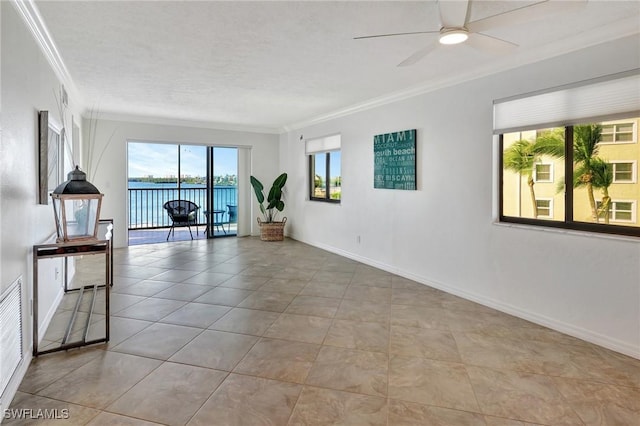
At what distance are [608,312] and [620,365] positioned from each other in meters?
0.40

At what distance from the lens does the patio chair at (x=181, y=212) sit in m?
7.68

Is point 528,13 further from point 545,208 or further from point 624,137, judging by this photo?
point 545,208

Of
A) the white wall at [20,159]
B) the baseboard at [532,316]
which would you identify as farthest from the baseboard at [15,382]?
the baseboard at [532,316]

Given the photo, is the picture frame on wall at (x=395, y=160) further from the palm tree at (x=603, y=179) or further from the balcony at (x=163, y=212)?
the balcony at (x=163, y=212)

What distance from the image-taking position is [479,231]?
3.65 m

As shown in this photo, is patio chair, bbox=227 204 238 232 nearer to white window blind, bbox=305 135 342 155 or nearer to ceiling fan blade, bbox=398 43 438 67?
white window blind, bbox=305 135 342 155

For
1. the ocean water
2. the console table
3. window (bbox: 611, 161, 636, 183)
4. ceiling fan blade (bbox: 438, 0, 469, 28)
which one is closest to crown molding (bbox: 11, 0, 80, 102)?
the console table

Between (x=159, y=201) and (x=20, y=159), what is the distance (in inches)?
274

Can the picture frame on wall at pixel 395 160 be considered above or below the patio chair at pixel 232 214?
above

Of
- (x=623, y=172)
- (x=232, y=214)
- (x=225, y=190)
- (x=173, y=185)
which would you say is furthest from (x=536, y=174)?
(x=173, y=185)

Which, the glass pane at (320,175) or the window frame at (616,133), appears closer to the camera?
the window frame at (616,133)

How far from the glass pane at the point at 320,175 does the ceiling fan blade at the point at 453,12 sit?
173 inches

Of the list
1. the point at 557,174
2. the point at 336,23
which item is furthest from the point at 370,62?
the point at 557,174

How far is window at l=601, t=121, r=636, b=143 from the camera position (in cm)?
269
